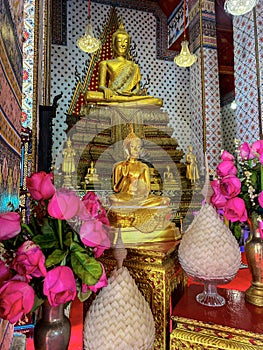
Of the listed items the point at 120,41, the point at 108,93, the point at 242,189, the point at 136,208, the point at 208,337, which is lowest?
the point at 208,337

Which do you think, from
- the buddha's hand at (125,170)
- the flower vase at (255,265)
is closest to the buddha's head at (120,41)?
the buddha's hand at (125,170)

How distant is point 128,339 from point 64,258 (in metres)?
0.26

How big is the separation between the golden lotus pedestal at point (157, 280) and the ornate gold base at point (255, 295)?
251mm

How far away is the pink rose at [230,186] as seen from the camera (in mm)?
1003

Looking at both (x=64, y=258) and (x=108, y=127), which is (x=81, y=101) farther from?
(x=64, y=258)

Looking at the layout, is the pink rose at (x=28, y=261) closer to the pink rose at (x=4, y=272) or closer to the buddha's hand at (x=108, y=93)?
the pink rose at (x=4, y=272)

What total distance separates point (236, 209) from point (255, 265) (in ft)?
0.72

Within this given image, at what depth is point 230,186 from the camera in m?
1.01

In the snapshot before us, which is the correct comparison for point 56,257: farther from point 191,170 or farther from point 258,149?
point 191,170

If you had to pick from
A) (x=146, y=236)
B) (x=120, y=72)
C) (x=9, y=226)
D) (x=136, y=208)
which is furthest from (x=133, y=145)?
(x=120, y=72)

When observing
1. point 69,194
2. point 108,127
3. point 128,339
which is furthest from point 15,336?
point 108,127

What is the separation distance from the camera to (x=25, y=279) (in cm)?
60

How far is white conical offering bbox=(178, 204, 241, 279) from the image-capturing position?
94cm

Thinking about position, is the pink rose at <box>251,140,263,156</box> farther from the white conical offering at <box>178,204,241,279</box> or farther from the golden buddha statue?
the golden buddha statue
